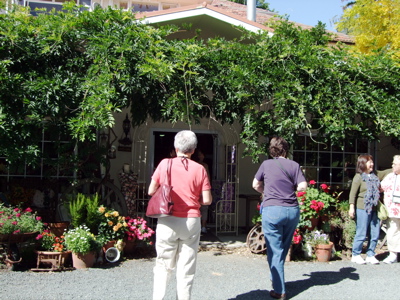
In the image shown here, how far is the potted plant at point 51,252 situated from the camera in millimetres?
5484

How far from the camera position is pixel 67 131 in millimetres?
6113

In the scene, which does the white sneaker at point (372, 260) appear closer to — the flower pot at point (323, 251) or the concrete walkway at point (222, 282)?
the concrete walkway at point (222, 282)

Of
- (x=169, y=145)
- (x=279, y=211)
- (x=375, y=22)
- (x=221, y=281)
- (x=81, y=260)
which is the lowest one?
(x=221, y=281)

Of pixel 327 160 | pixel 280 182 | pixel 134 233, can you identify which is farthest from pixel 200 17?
pixel 327 160

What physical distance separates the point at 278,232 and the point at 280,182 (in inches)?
21.0

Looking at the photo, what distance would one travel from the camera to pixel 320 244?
21.1 feet

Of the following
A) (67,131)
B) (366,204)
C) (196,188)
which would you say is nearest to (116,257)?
(67,131)

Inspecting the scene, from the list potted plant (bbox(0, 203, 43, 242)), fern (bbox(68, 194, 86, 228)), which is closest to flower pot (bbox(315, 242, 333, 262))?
fern (bbox(68, 194, 86, 228))

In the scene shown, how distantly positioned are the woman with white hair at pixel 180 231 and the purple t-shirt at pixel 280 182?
91cm

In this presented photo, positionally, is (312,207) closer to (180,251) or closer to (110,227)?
(110,227)

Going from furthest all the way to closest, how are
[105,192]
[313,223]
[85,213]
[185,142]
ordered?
[105,192] → [313,223] → [85,213] → [185,142]

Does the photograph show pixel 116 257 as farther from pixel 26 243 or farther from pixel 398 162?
pixel 398 162

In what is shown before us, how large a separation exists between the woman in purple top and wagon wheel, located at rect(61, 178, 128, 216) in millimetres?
3083

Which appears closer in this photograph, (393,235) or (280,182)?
(280,182)
